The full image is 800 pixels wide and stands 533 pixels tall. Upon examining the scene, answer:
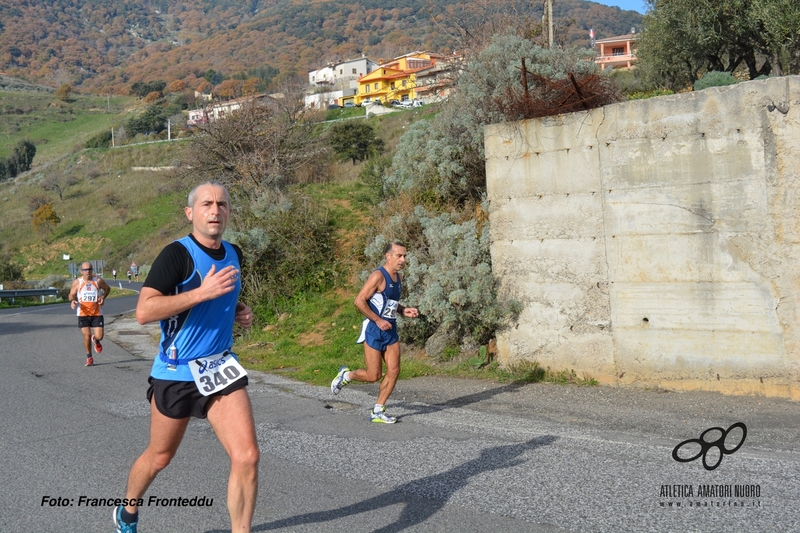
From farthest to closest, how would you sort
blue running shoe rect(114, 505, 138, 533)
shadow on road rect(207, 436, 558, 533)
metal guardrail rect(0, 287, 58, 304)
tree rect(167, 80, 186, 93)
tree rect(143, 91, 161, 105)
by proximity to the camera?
1. tree rect(167, 80, 186, 93)
2. tree rect(143, 91, 161, 105)
3. metal guardrail rect(0, 287, 58, 304)
4. shadow on road rect(207, 436, 558, 533)
5. blue running shoe rect(114, 505, 138, 533)

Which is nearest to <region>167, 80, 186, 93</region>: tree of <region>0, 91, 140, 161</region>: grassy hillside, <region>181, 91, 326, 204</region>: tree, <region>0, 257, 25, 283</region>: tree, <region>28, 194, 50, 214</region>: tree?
<region>0, 91, 140, 161</region>: grassy hillside

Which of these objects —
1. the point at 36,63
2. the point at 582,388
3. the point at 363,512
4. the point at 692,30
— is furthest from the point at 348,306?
the point at 36,63

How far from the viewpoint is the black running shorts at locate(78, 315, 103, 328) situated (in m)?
14.1

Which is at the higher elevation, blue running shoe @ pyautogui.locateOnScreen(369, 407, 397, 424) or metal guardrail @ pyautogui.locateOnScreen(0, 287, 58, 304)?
metal guardrail @ pyautogui.locateOnScreen(0, 287, 58, 304)

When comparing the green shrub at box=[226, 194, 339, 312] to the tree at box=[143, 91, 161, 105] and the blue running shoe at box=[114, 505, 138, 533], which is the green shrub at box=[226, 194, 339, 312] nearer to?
the blue running shoe at box=[114, 505, 138, 533]

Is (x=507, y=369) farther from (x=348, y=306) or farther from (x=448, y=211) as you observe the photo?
(x=348, y=306)

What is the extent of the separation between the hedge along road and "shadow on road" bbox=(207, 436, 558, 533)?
0.02m

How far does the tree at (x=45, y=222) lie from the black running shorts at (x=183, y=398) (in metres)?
67.8

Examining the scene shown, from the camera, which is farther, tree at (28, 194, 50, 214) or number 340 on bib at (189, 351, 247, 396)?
tree at (28, 194, 50, 214)

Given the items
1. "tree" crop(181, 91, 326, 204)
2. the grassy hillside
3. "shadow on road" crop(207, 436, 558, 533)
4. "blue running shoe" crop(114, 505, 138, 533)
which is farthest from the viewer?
the grassy hillside

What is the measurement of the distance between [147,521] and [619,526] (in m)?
3.21

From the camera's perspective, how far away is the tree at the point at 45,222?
66000 mm

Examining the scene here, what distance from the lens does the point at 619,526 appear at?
4824 mm

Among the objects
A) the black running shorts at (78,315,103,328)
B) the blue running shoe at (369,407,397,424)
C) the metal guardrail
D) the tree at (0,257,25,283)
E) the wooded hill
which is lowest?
the blue running shoe at (369,407,397,424)
